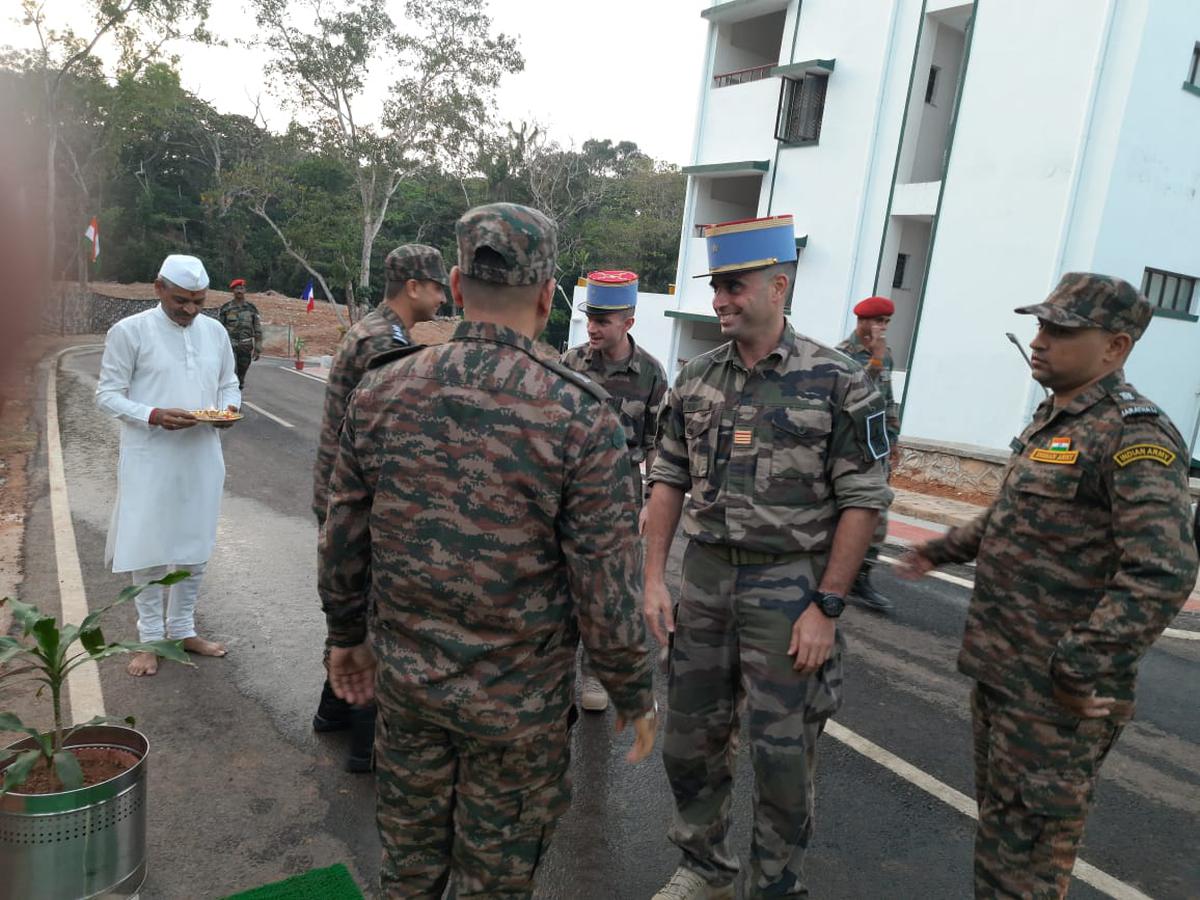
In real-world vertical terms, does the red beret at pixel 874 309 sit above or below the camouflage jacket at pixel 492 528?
above

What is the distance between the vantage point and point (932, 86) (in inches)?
601

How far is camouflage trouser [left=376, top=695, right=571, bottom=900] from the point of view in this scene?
6.70 ft

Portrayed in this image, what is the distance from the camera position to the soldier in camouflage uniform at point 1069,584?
2.12 meters

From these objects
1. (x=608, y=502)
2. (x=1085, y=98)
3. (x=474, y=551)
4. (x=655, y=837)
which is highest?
(x=1085, y=98)

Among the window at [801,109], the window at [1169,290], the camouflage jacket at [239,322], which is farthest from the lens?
the window at [801,109]

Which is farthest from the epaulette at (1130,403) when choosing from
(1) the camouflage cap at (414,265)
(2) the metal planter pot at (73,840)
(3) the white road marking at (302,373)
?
(3) the white road marking at (302,373)

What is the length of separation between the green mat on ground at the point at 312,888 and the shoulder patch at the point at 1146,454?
2682 millimetres

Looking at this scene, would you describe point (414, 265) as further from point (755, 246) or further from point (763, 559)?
point (763, 559)

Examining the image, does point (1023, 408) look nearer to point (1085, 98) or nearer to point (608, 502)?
point (1085, 98)

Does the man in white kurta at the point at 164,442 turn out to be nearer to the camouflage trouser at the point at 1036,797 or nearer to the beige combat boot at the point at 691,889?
the beige combat boot at the point at 691,889

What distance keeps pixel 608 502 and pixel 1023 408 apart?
1226 centimetres

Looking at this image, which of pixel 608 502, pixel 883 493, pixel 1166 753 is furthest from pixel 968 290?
pixel 608 502

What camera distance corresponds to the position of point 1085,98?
458 inches

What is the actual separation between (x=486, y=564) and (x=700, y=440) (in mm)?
1109
